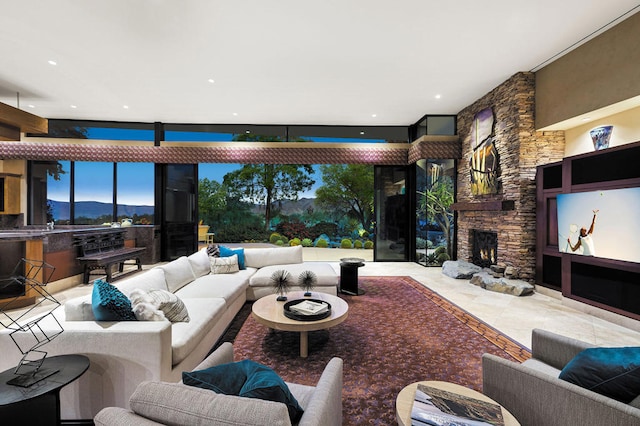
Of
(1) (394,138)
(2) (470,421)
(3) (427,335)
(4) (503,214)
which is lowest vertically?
(3) (427,335)

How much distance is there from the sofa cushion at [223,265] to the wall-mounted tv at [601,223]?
15.6ft

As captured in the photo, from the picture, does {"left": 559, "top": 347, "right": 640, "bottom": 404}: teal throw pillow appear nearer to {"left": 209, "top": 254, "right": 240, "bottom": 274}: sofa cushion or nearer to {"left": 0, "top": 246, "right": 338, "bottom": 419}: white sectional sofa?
{"left": 0, "top": 246, "right": 338, "bottom": 419}: white sectional sofa

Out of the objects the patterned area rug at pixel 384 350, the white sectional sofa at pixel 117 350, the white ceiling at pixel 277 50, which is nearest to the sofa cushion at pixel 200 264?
the patterned area rug at pixel 384 350

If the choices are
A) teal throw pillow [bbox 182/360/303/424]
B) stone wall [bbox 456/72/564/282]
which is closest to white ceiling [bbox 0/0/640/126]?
stone wall [bbox 456/72/564/282]

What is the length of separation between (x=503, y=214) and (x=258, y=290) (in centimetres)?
448

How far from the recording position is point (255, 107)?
238 inches

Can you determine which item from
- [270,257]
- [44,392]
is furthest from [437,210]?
[44,392]

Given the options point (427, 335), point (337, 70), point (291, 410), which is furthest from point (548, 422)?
point (337, 70)

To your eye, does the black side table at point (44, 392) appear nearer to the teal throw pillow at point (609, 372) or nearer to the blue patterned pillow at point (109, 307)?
the blue patterned pillow at point (109, 307)

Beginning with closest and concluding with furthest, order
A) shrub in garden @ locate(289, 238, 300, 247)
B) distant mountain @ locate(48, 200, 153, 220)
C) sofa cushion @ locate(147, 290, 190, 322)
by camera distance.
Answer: sofa cushion @ locate(147, 290, 190, 322) → distant mountain @ locate(48, 200, 153, 220) → shrub in garden @ locate(289, 238, 300, 247)

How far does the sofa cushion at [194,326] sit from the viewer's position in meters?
2.00

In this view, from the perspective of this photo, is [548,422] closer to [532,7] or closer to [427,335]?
[427,335]

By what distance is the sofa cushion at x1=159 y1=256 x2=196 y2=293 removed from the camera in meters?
3.32

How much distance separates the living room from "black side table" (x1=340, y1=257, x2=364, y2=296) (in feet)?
0.66
